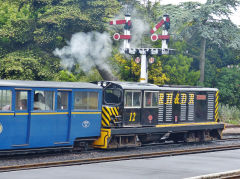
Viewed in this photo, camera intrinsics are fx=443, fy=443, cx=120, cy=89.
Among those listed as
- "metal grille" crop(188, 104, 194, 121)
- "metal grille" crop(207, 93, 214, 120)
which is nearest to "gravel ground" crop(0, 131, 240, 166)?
"metal grille" crop(188, 104, 194, 121)

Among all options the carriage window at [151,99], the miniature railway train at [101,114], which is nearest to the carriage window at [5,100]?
the miniature railway train at [101,114]

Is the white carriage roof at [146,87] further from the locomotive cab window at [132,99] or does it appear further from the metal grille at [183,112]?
the metal grille at [183,112]

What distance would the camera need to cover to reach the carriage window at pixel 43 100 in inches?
615

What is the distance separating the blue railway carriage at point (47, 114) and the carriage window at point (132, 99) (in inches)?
54.4

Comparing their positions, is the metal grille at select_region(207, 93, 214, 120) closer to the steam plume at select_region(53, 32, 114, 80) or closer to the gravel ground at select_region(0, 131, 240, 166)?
the gravel ground at select_region(0, 131, 240, 166)

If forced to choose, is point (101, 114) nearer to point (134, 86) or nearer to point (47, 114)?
point (134, 86)

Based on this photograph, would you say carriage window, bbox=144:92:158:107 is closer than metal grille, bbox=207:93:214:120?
Yes

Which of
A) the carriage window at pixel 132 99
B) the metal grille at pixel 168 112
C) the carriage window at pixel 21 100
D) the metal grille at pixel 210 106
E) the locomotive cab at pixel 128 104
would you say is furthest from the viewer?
the metal grille at pixel 210 106

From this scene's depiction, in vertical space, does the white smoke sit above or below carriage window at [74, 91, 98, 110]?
Answer: above

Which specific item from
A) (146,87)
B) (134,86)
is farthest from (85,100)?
(146,87)

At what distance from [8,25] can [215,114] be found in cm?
1463

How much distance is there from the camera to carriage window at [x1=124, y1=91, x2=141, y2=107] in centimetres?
1861

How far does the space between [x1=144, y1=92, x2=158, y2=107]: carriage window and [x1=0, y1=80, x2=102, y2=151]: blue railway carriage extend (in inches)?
102

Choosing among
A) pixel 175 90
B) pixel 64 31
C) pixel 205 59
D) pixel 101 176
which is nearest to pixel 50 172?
pixel 101 176
